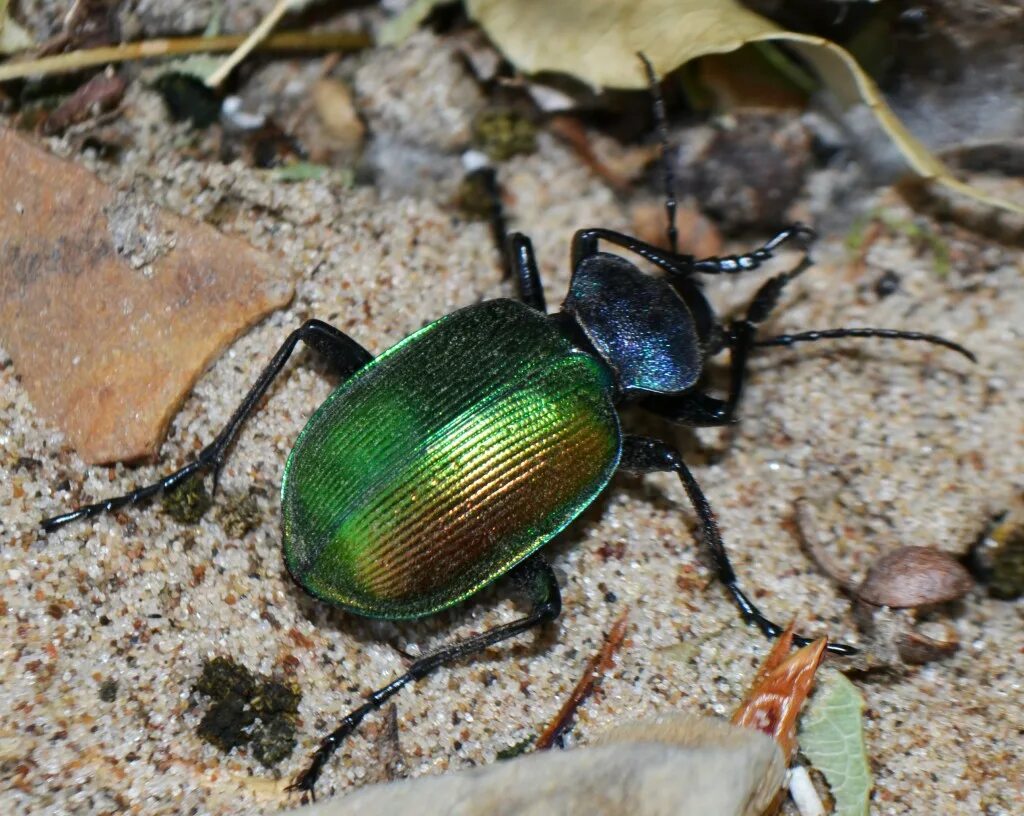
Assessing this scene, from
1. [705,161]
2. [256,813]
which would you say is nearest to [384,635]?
[256,813]

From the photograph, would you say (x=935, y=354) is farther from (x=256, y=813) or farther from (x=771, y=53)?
(x=256, y=813)

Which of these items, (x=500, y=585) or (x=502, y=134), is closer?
(x=500, y=585)

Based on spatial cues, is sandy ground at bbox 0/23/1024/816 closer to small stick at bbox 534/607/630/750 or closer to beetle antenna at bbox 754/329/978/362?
small stick at bbox 534/607/630/750

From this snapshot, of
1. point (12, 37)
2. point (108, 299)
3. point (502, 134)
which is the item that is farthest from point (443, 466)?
point (12, 37)

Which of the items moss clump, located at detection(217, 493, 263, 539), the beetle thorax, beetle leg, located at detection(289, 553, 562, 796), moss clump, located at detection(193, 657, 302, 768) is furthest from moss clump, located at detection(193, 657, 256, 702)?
the beetle thorax

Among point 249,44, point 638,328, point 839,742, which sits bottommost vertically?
point 839,742

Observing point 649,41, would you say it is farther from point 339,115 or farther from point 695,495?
point 695,495
